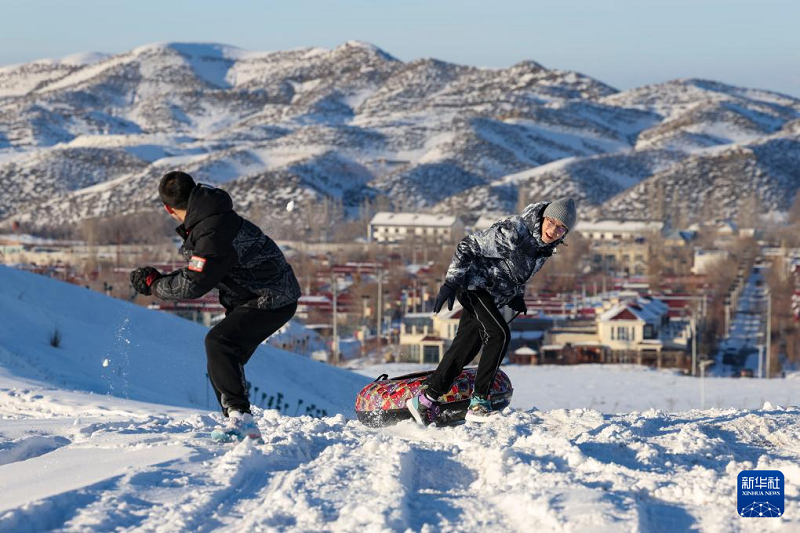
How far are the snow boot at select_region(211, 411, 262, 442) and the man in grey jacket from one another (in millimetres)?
1410

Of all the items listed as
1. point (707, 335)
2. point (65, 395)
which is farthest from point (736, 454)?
point (707, 335)

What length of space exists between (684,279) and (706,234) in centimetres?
2882

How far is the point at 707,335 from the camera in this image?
144ft

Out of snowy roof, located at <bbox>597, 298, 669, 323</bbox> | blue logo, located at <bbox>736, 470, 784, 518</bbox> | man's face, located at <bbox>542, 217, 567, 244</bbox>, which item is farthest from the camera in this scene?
snowy roof, located at <bbox>597, 298, 669, 323</bbox>

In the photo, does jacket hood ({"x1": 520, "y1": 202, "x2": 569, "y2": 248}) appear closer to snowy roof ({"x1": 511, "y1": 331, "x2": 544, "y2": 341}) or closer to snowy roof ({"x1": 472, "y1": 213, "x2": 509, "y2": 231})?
snowy roof ({"x1": 511, "y1": 331, "x2": 544, "y2": 341})

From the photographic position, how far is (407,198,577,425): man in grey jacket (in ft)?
22.5

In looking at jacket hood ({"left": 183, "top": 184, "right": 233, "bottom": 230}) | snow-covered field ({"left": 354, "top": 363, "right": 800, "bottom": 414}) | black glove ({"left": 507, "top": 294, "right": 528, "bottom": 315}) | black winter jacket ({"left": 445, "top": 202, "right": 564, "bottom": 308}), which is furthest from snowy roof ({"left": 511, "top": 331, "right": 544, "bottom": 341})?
jacket hood ({"left": 183, "top": 184, "right": 233, "bottom": 230})

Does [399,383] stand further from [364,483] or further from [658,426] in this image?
[364,483]

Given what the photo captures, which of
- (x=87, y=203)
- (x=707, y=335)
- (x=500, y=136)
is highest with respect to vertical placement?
(x=500, y=136)

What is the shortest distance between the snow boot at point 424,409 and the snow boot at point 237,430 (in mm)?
1472

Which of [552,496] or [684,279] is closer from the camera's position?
[552,496]

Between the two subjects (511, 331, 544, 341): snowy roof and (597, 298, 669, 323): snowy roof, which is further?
(511, 331, 544, 341): snowy roof

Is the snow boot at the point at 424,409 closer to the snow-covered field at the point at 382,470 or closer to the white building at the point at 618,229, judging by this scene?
the snow-covered field at the point at 382,470

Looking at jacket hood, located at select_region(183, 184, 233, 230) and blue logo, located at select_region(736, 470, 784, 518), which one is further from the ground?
jacket hood, located at select_region(183, 184, 233, 230)
